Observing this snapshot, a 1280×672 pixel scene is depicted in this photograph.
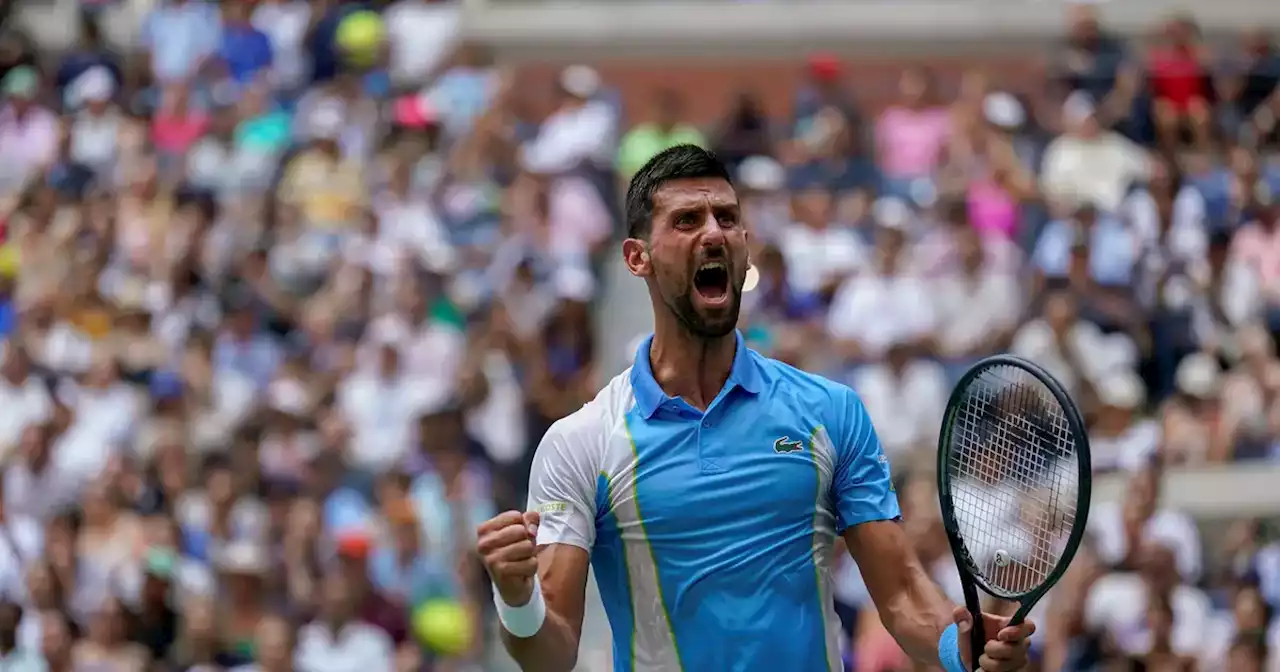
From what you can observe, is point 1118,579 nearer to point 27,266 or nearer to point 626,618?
point 626,618

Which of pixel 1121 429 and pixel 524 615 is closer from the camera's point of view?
A: pixel 524 615

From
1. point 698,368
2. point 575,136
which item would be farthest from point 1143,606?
point 698,368

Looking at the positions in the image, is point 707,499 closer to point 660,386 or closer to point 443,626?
point 660,386

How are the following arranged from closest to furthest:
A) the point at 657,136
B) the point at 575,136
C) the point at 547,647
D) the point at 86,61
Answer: the point at 547,647, the point at 575,136, the point at 657,136, the point at 86,61

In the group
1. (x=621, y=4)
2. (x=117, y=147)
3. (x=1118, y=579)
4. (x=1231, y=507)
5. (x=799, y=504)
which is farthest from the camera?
(x=621, y=4)

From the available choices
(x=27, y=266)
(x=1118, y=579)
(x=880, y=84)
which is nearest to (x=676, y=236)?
(x=1118, y=579)

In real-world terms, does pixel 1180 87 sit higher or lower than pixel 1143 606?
higher

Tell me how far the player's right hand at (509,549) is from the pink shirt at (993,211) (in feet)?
27.6

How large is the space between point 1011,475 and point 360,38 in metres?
10.7

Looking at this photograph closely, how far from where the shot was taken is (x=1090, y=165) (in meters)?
12.9

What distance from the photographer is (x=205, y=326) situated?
12.6m

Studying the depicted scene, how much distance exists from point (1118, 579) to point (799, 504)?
5730 millimetres

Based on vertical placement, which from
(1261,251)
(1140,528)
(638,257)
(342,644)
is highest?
(638,257)

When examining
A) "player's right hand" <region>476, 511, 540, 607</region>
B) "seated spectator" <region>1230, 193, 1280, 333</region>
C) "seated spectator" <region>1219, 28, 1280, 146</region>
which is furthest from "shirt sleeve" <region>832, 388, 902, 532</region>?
"seated spectator" <region>1219, 28, 1280, 146</region>
